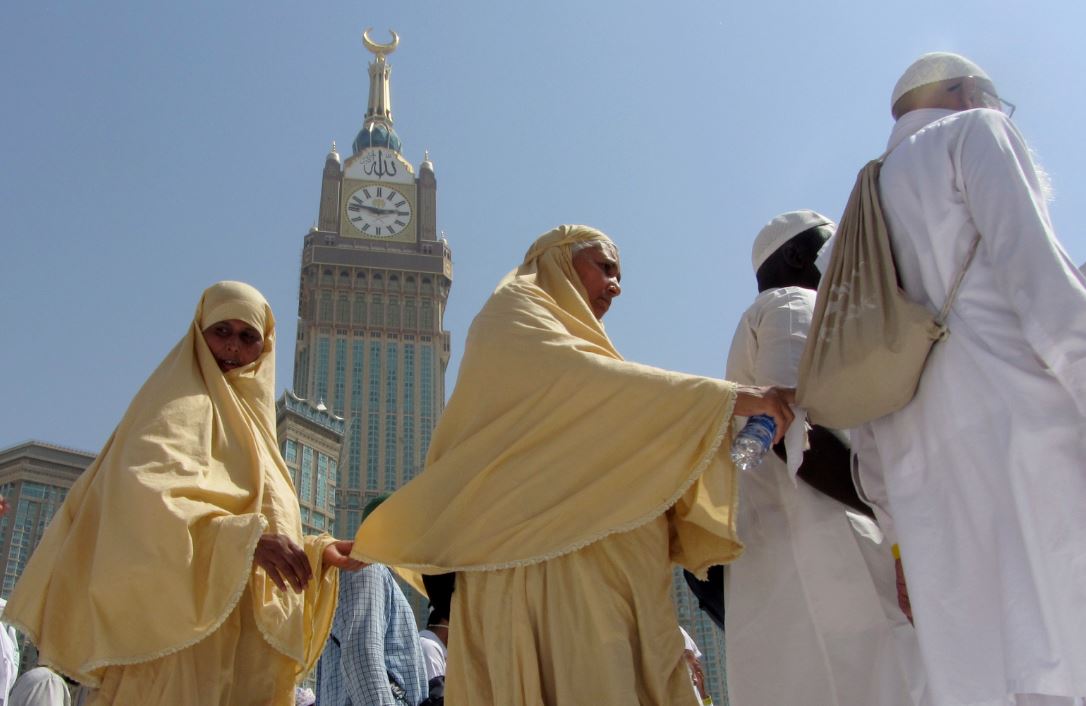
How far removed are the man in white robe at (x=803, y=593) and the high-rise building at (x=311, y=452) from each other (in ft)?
74.5

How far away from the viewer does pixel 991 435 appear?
166 centimetres

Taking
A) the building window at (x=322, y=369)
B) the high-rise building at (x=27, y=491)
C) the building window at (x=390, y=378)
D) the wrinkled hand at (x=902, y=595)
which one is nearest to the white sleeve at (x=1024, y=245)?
the wrinkled hand at (x=902, y=595)

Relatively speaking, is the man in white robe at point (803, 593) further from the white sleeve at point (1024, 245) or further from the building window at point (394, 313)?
the building window at point (394, 313)

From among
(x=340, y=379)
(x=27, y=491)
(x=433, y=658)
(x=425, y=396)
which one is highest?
(x=340, y=379)

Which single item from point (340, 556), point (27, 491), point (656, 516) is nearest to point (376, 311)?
point (27, 491)

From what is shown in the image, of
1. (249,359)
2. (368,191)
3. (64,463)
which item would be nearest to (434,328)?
(368,191)

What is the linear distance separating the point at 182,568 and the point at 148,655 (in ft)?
0.58

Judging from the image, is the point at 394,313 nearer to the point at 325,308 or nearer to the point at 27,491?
the point at 325,308

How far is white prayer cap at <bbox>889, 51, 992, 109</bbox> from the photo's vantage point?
208 centimetres

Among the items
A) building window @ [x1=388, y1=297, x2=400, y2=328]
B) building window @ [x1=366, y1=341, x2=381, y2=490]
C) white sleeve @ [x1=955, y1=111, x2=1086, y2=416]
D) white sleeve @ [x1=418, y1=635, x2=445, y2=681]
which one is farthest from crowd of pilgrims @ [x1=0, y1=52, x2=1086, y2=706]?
building window @ [x1=388, y1=297, x2=400, y2=328]

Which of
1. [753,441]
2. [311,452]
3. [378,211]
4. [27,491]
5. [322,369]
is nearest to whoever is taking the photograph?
[753,441]

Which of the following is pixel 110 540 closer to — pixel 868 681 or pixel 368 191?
pixel 868 681

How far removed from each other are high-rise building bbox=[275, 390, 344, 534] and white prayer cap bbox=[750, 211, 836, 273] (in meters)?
22.5

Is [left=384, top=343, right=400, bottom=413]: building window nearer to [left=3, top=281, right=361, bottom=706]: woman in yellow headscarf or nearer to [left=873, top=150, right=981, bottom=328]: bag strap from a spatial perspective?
[left=3, top=281, right=361, bottom=706]: woman in yellow headscarf
